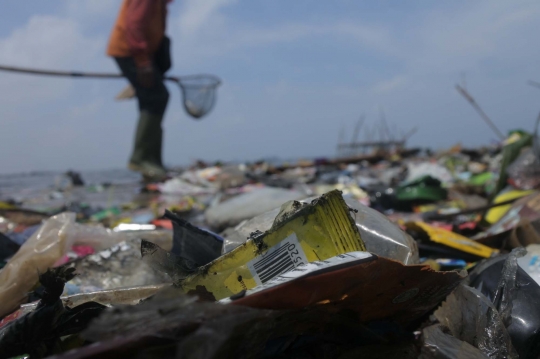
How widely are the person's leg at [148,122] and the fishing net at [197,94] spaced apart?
33 centimetres

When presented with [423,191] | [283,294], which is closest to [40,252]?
[283,294]

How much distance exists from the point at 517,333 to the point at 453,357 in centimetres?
23

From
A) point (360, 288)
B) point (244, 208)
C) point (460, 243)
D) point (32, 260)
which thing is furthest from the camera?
point (244, 208)

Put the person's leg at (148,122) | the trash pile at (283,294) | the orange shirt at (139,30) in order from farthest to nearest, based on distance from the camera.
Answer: the person's leg at (148,122) < the orange shirt at (139,30) < the trash pile at (283,294)

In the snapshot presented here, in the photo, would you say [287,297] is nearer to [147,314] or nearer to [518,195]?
[147,314]

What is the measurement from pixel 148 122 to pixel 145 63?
0.86 m

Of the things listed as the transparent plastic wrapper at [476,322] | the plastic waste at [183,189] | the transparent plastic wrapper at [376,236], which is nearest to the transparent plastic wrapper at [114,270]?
the transparent plastic wrapper at [376,236]

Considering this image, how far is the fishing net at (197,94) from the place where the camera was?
6.07 meters

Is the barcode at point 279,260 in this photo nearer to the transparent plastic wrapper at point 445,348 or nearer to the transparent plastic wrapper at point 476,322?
the transparent plastic wrapper at point 445,348

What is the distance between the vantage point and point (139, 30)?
562 cm

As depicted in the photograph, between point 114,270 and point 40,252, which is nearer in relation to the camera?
point 40,252

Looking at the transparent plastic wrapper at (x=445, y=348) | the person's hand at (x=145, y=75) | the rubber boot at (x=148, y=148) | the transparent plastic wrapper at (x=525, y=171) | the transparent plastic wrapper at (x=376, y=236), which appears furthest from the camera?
the rubber boot at (x=148, y=148)

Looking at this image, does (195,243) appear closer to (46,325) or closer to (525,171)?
(46,325)

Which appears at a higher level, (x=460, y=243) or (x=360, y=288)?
(x=360, y=288)
